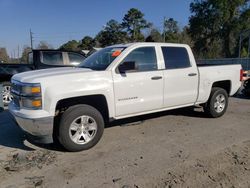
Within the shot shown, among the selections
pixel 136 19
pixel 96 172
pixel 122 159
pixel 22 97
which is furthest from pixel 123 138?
pixel 136 19

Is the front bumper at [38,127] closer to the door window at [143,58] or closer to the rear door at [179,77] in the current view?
the door window at [143,58]

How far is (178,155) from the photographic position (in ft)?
14.1

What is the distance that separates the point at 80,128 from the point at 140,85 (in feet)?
4.74

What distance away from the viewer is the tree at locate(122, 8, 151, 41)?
58688 millimetres

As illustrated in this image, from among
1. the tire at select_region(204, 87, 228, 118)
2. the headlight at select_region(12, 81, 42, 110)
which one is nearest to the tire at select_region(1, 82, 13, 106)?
the headlight at select_region(12, 81, 42, 110)

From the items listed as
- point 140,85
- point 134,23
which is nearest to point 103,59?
point 140,85

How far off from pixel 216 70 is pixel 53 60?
18.5ft

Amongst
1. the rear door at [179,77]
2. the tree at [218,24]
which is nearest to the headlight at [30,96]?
the rear door at [179,77]

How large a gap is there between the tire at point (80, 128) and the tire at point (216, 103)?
316 cm

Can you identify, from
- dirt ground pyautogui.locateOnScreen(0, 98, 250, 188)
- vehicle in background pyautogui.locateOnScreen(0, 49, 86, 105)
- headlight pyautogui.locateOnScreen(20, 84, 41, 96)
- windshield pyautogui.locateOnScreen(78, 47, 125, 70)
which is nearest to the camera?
dirt ground pyautogui.locateOnScreen(0, 98, 250, 188)

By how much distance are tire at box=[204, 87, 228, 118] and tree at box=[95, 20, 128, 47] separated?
55.4 m

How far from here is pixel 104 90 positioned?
15.3ft

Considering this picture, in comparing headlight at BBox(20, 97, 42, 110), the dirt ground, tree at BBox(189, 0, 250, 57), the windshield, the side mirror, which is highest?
tree at BBox(189, 0, 250, 57)

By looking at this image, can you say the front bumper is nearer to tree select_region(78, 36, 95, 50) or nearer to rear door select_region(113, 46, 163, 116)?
rear door select_region(113, 46, 163, 116)
